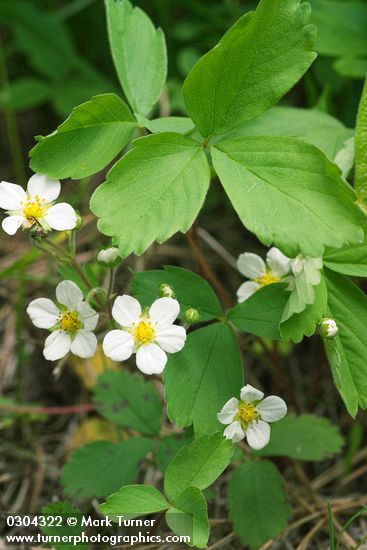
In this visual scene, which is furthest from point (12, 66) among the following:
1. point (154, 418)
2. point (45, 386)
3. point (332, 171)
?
point (332, 171)

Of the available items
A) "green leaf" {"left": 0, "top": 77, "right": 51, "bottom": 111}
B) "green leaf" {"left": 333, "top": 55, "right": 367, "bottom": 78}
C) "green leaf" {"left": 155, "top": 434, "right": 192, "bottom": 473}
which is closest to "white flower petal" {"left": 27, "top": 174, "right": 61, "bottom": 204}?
"green leaf" {"left": 155, "top": 434, "right": 192, "bottom": 473}

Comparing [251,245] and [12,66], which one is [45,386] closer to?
[251,245]

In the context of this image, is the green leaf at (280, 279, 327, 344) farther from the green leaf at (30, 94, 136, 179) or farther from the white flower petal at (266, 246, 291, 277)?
the green leaf at (30, 94, 136, 179)

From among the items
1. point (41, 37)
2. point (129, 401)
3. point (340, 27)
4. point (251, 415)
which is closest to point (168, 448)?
point (129, 401)

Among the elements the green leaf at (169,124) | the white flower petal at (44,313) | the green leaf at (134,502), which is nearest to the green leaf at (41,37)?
the green leaf at (169,124)

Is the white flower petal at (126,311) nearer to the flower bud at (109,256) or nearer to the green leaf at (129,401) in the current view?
the flower bud at (109,256)

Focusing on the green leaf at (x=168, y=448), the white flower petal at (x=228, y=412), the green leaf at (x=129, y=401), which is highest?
the white flower petal at (x=228, y=412)
